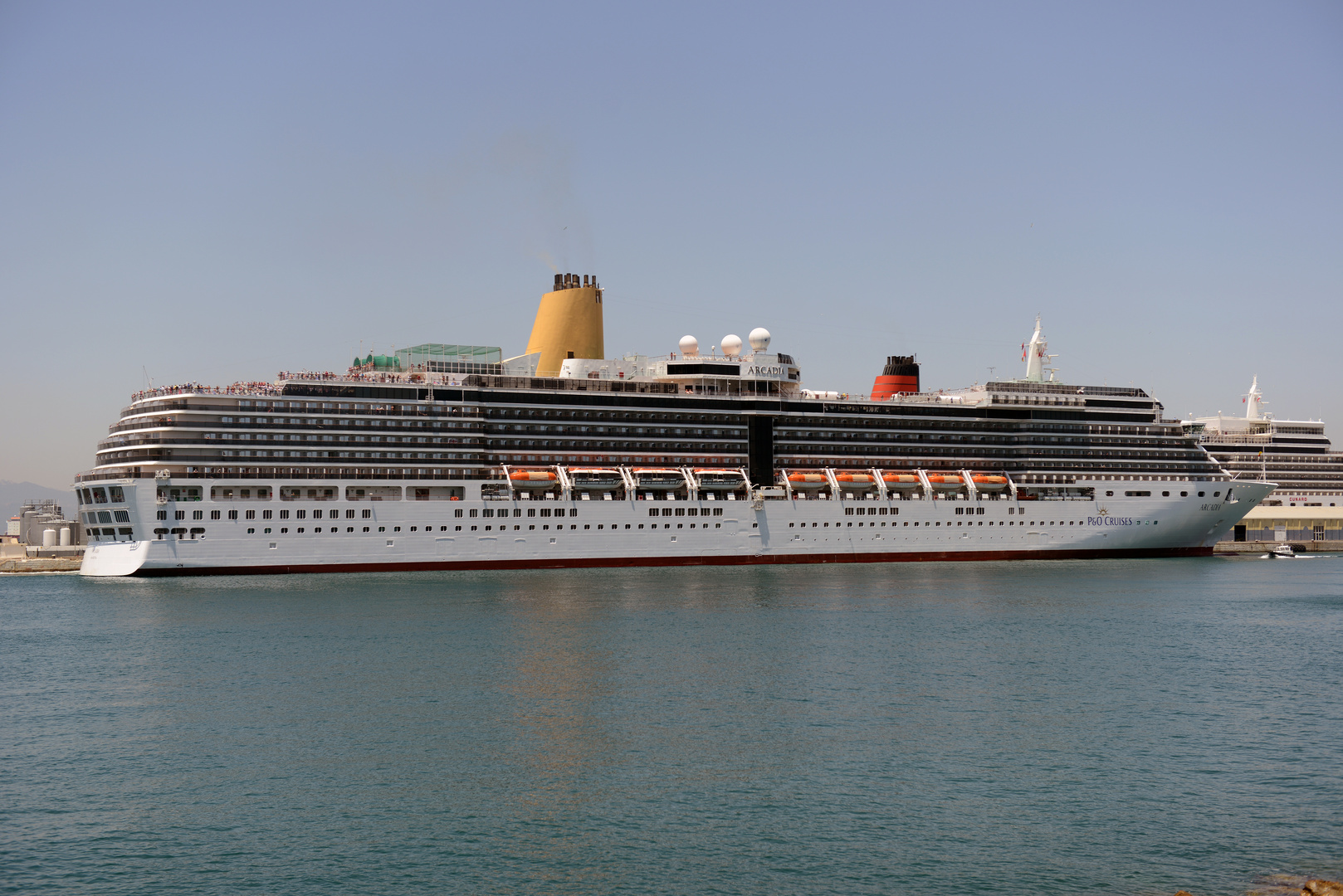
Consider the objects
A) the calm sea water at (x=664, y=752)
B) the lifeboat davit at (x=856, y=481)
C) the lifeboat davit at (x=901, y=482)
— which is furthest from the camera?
the lifeboat davit at (x=901, y=482)

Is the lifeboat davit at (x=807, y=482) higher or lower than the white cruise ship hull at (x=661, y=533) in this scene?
higher

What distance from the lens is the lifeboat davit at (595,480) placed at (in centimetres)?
7394

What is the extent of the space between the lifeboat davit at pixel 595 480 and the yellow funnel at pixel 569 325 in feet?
35.6

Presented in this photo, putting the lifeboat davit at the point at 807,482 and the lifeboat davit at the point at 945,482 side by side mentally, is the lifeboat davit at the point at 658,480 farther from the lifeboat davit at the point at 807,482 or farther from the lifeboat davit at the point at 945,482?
the lifeboat davit at the point at 945,482

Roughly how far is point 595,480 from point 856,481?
65.9ft

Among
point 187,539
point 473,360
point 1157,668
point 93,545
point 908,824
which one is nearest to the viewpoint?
point 908,824

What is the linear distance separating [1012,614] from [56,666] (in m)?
37.5

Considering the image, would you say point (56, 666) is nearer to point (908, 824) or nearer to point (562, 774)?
point (562, 774)

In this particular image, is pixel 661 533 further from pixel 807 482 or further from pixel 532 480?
pixel 807 482

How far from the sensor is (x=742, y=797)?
75.6 feet

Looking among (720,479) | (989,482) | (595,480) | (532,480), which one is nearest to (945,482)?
(989,482)

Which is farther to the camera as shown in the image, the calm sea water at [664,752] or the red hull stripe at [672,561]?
the red hull stripe at [672,561]

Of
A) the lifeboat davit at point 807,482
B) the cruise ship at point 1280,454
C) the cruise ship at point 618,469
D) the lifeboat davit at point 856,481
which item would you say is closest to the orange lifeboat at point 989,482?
the cruise ship at point 618,469

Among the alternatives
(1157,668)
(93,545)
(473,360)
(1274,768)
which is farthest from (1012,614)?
(93,545)
